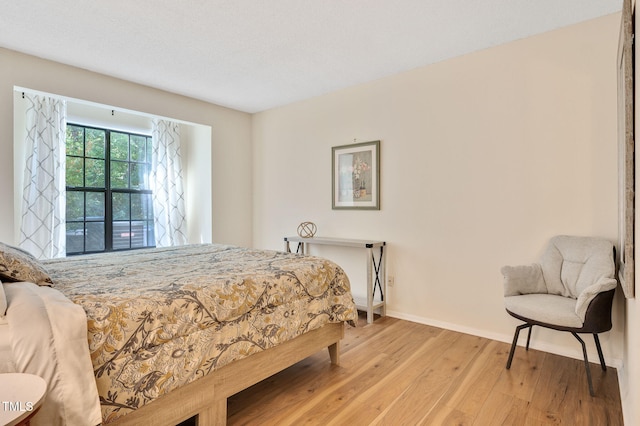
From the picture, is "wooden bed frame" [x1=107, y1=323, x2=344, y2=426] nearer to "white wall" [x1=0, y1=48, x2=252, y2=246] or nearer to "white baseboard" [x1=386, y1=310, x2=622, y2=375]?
"white baseboard" [x1=386, y1=310, x2=622, y2=375]

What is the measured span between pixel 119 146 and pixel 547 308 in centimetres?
486

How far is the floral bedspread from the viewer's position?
135cm

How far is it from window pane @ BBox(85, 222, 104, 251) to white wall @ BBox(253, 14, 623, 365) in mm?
2735

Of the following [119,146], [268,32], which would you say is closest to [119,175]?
[119,146]

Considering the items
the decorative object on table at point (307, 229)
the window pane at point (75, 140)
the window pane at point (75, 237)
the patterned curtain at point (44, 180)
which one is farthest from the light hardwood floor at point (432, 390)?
the window pane at point (75, 140)

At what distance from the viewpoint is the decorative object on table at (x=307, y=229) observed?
4191 millimetres

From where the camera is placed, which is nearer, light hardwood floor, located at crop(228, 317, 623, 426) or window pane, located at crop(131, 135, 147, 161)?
light hardwood floor, located at crop(228, 317, 623, 426)

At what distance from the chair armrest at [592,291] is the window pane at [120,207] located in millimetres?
4784

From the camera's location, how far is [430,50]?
3.01 metres

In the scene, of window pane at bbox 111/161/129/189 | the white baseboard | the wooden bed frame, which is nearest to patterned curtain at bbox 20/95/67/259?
window pane at bbox 111/161/129/189

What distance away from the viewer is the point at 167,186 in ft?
15.3

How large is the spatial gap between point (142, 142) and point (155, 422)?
4.11 m

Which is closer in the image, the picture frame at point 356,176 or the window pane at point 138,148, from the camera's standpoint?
the picture frame at point 356,176

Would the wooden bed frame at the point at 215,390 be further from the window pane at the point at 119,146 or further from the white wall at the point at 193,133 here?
the window pane at the point at 119,146
